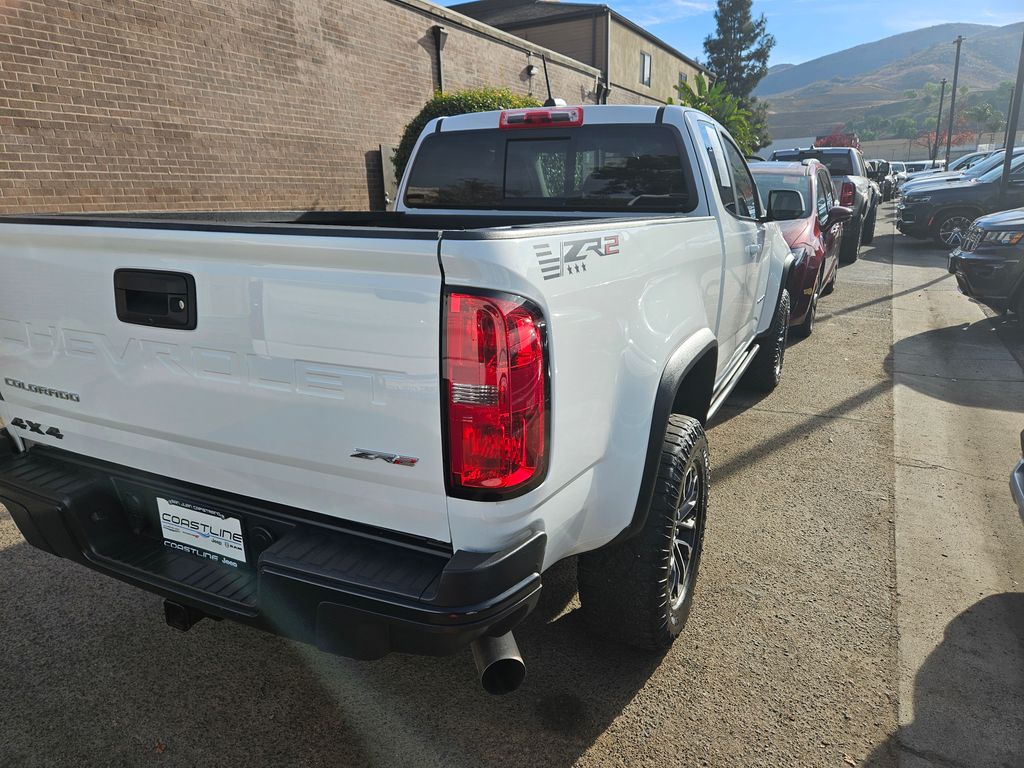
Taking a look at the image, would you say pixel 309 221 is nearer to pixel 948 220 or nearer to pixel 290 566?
pixel 290 566

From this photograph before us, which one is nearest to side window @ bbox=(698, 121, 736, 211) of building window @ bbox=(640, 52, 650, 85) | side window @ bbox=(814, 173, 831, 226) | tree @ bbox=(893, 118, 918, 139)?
side window @ bbox=(814, 173, 831, 226)

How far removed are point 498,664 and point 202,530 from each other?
100cm

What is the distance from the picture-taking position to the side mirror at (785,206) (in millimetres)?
4645

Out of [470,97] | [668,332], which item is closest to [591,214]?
[668,332]

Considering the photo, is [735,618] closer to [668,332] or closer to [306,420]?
[668,332]

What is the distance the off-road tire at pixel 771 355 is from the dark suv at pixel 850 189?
740 cm

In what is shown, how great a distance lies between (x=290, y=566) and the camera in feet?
6.02

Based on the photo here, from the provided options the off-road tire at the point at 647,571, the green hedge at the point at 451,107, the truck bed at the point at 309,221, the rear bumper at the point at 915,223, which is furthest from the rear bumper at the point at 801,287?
the rear bumper at the point at 915,223

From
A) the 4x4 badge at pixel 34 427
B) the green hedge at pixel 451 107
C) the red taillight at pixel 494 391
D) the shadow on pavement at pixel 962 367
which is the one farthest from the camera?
the green hedge at pixel 451 107

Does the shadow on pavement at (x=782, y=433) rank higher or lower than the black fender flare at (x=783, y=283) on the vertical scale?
lower

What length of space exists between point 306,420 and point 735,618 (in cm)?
211

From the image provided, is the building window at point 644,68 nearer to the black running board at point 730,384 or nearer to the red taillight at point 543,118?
the black running board at point 730,384

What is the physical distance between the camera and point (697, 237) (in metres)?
2.97

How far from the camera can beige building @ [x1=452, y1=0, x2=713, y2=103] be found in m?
26.4
